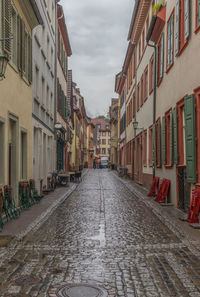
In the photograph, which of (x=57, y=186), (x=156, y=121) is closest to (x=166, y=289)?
(x=156, y=121)

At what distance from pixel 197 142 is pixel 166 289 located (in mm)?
6107

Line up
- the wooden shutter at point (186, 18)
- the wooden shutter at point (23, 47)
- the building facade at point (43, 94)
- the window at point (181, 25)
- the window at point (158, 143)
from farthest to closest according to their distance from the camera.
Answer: the building facade at point (43, 94)
the window at point (158, 143)
the wooden shutter at point (23, 47)
the window at point (181, 25)
the wooden shutter at point (186, 18)

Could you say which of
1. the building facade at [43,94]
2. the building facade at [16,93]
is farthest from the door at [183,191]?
the building facade at [43,94]

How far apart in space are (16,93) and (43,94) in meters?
7.65

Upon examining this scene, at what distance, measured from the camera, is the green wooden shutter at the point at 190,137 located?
A: 10.9 metres

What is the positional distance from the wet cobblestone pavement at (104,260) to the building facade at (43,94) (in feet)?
24.9

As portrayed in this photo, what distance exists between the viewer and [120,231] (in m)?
9.45

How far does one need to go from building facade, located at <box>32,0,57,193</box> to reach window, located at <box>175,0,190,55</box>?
5.99 metres

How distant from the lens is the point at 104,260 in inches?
265

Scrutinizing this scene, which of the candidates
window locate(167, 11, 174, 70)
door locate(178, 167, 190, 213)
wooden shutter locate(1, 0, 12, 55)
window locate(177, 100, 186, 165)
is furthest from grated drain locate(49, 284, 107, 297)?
window locate(167, 11, 174, 70)

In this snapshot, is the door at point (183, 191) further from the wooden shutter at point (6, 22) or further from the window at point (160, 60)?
the wooden shutter at point (6, 22)

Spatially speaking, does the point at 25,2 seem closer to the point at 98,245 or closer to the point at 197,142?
the point at 197,142

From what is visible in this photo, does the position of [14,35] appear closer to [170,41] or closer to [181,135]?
[170,41]

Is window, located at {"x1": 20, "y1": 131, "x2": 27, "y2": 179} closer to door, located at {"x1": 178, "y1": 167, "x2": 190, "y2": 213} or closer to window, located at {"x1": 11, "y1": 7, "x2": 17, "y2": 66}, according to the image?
window, located at {"x1": 11, "y1": 7, "x2": 17, "y2": 66}
